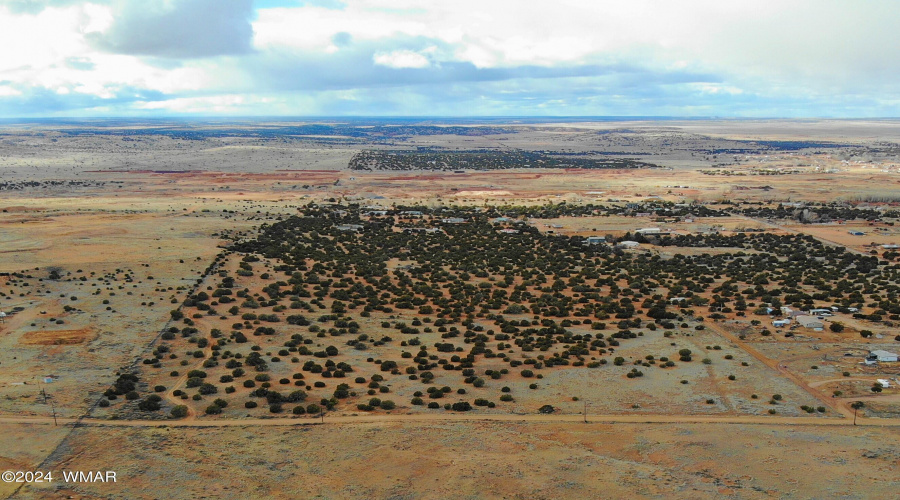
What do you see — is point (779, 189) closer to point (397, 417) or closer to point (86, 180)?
point (397, 417)

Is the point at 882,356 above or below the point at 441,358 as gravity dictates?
above

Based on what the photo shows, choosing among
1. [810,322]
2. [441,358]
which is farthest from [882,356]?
[441,358]

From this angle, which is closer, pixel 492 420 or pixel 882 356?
pixel 492 420

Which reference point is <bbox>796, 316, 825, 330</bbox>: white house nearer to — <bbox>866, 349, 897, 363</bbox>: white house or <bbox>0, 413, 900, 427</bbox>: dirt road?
<bbox>866, 349, 897, 363</bbox>: white house

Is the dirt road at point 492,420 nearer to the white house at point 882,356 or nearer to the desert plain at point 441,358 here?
the desert plain at point 441,358

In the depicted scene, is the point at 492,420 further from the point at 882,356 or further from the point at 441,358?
the point at 882,356

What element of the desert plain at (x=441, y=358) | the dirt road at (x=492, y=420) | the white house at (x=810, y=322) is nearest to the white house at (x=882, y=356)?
the desert plain at (x=441, y=358)

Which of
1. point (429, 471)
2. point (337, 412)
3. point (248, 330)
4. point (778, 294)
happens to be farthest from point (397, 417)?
point (778, 294)

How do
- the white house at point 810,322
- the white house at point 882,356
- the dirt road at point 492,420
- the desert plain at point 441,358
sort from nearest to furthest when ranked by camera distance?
the desert plain at point 441,358 → the dirt road at point 492,420 → the white house at point 882,356 → the white house at point 810,322

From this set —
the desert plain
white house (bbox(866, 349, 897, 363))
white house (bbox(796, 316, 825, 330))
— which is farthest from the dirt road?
white house (bbox(796, 316, 825, 330))

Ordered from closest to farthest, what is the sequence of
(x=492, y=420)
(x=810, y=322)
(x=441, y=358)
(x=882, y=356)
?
(x=492, y=420), (x=882, y=356), (x=441, y=358), (x=810, y=322)

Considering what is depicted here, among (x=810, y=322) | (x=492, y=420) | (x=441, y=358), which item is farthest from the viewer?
(x=810, y=322)
